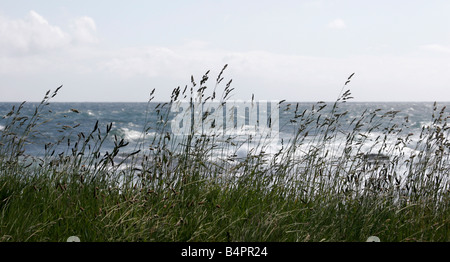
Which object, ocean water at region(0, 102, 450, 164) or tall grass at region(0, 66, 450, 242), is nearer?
tall grass at region(0, 66, 450, 242)

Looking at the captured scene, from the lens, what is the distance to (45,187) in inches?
152

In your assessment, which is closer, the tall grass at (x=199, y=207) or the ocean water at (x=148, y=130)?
the tall grass at (x=199, y=207)

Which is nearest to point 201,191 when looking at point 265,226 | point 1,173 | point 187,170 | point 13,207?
point 187,170

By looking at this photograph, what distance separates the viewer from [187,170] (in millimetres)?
4008

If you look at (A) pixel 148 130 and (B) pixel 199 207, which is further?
(A) pixel 148 130

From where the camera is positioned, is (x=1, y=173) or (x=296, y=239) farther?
(x=1, y=173)

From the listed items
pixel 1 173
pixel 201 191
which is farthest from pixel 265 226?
pixel 1 173

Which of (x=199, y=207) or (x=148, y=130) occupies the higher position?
(x=148, y=130)
